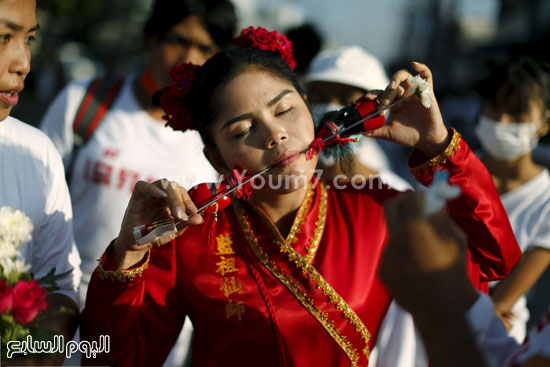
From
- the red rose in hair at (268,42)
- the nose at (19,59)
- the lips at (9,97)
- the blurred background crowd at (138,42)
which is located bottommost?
the blurred background crowd at (138,42)

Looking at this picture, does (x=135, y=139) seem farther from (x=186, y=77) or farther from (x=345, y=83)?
(x=345, y=83)

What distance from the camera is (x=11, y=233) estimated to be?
1.59 m

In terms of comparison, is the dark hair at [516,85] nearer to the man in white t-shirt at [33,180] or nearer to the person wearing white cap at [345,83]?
the person wearing white cap at [345,83]

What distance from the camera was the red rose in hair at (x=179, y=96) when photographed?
2332mm

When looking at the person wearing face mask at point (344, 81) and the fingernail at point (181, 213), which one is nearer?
the fingernail at point (181, 213)

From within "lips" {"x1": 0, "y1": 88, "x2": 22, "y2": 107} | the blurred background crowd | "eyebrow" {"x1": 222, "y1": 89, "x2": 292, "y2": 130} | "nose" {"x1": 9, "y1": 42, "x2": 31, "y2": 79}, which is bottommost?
the blurred background crowd

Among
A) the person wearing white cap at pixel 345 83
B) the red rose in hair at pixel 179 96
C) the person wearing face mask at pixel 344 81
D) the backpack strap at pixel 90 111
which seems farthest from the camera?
the person wearing face mask at pixel 344 81

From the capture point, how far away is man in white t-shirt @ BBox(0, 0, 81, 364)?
Answer: 1940mm

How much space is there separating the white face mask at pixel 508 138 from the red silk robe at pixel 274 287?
128cm

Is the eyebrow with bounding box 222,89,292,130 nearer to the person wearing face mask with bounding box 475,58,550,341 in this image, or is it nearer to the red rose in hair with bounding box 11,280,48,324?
the red rose in hair with bounding box 11,280,48,324

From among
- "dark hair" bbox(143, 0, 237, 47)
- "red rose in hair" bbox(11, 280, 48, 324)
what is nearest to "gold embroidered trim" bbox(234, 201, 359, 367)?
"red rose in hair" bbox(11, 280, 48, 324)

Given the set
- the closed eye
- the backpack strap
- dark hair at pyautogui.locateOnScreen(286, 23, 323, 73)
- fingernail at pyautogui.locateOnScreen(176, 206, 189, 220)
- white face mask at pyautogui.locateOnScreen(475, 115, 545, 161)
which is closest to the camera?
fingernail at pyautogui.locateOnScreen(176, 206, 189, 220)

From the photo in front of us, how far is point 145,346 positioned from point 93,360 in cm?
18

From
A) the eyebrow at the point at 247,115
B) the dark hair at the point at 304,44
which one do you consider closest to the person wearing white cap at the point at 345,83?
the dark hair at the point at 304,44
